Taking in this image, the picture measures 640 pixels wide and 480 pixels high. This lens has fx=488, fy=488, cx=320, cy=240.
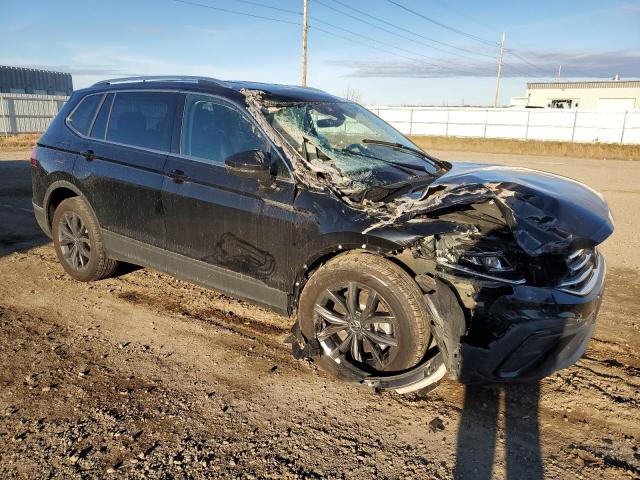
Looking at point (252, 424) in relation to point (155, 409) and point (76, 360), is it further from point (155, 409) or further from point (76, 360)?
point (76, 360)

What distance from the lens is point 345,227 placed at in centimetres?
311

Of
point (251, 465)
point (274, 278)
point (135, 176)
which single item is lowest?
point (251, 465)

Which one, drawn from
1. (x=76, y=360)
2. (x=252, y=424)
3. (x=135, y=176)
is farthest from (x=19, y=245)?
(x=252, y=424)

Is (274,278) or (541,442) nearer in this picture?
(541,442)

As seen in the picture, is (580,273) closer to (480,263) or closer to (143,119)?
(480,263)

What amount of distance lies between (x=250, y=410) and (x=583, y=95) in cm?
6201

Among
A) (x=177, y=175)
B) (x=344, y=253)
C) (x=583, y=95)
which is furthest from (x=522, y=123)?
(x=344, y=253)

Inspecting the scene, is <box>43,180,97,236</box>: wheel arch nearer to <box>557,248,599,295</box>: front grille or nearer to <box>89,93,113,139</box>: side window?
<box>89,93,113,139</box>: side window

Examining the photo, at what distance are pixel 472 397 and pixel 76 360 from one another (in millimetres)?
2757

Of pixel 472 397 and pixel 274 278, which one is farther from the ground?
pixel 274 278

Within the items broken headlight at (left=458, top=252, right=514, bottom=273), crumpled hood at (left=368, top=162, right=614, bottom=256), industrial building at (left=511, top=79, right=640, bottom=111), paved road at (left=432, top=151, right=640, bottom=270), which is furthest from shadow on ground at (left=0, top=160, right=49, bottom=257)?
industrial building at (left=511, top=79, right=640, bottom=111)

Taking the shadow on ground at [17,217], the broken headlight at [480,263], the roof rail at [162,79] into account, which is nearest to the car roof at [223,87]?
the roof rail at [162,79]

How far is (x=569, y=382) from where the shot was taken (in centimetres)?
330

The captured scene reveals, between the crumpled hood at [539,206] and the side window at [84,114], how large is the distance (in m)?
3.37
